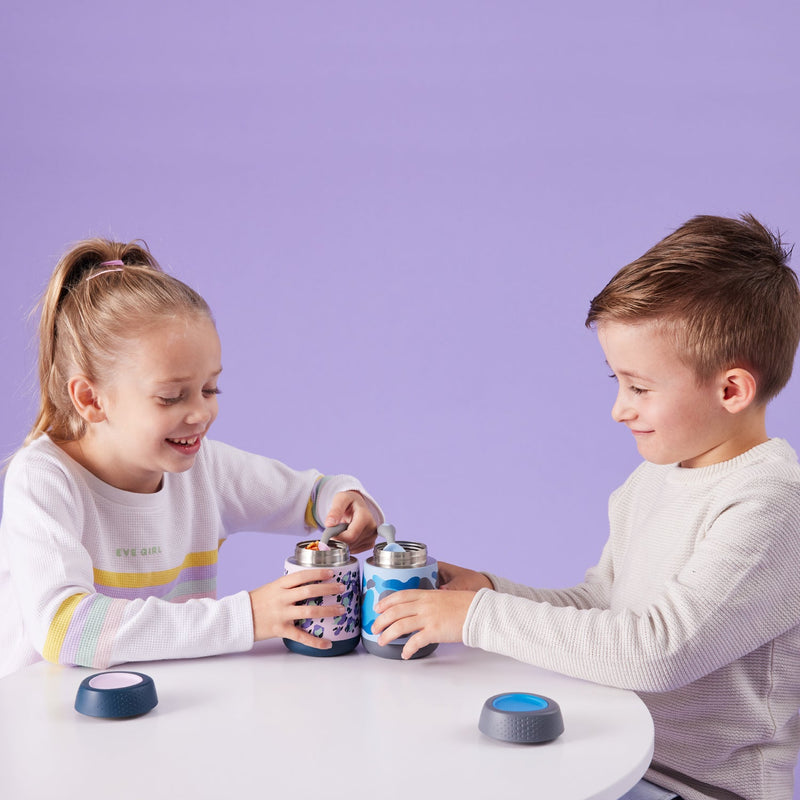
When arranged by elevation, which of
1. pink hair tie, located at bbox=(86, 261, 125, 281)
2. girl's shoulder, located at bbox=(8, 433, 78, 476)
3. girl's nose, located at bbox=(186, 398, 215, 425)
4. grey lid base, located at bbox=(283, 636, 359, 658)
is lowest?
grey lid base, located at bbox=(283, 636, 359, 658)

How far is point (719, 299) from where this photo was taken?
1.28 m

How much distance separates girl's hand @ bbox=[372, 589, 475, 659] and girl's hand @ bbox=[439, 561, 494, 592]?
189 millimetres

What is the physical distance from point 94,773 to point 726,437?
2.76 feet

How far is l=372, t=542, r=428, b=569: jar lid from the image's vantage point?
3.85 ft

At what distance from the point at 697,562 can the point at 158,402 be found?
72 cm

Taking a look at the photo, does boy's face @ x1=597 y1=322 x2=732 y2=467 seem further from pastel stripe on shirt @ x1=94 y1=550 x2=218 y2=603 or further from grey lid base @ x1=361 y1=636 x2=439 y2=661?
pastel stripe on shirt @ x1=94 y1=550 x2=218 y2=603

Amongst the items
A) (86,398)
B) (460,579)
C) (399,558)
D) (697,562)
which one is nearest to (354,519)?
(460,579)

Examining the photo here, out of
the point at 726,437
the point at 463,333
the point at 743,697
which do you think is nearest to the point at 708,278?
the point at 726,437

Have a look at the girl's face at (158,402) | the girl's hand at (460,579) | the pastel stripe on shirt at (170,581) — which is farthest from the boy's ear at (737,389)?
the pastel stripe on shirt at (170,581)

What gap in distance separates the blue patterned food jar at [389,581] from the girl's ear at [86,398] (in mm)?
473

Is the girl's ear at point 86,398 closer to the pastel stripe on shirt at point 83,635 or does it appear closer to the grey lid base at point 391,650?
the pastel stripe on shirt at point 83,635

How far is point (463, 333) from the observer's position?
3045 mm

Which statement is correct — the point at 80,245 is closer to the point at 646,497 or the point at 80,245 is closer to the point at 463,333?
the point at 646,497

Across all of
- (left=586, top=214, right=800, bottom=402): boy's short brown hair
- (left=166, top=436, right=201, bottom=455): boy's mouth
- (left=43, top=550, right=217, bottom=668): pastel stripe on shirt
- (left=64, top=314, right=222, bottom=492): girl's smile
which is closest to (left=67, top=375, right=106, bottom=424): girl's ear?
(left=64, top=314, right=222, bottom=492): girl's smile
